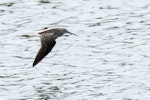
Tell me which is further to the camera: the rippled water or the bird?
the rippled water

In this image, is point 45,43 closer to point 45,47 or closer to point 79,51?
point 45,47

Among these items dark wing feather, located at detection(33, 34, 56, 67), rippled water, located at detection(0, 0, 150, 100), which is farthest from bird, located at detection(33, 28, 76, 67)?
rippled water, located at detection(0, 0, 150, 100)

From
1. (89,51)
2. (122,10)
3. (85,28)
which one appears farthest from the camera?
(122,10)

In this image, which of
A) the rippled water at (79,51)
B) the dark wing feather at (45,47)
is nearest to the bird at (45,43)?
the dark wing feather at (45,47)

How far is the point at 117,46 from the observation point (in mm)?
25969

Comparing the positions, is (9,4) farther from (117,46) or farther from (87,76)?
(87,76)

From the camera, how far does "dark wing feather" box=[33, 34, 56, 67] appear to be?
857 inches

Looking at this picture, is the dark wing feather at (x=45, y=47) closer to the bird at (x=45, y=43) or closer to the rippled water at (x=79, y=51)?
the bird at (x=45, y=43)

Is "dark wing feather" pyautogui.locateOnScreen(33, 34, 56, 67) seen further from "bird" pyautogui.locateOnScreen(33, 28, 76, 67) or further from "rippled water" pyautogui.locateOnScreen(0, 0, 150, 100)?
"rippled water" pyautogui.locateOnScreen(0, 0, 150, 100)

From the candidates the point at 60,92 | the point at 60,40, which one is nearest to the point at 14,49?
the point at 60,40

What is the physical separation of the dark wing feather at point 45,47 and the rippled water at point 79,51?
32 centimetres

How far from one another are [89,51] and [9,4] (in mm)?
5882

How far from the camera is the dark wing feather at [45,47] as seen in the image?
71.4ft

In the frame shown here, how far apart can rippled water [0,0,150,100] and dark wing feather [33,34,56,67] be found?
12.7 inches
